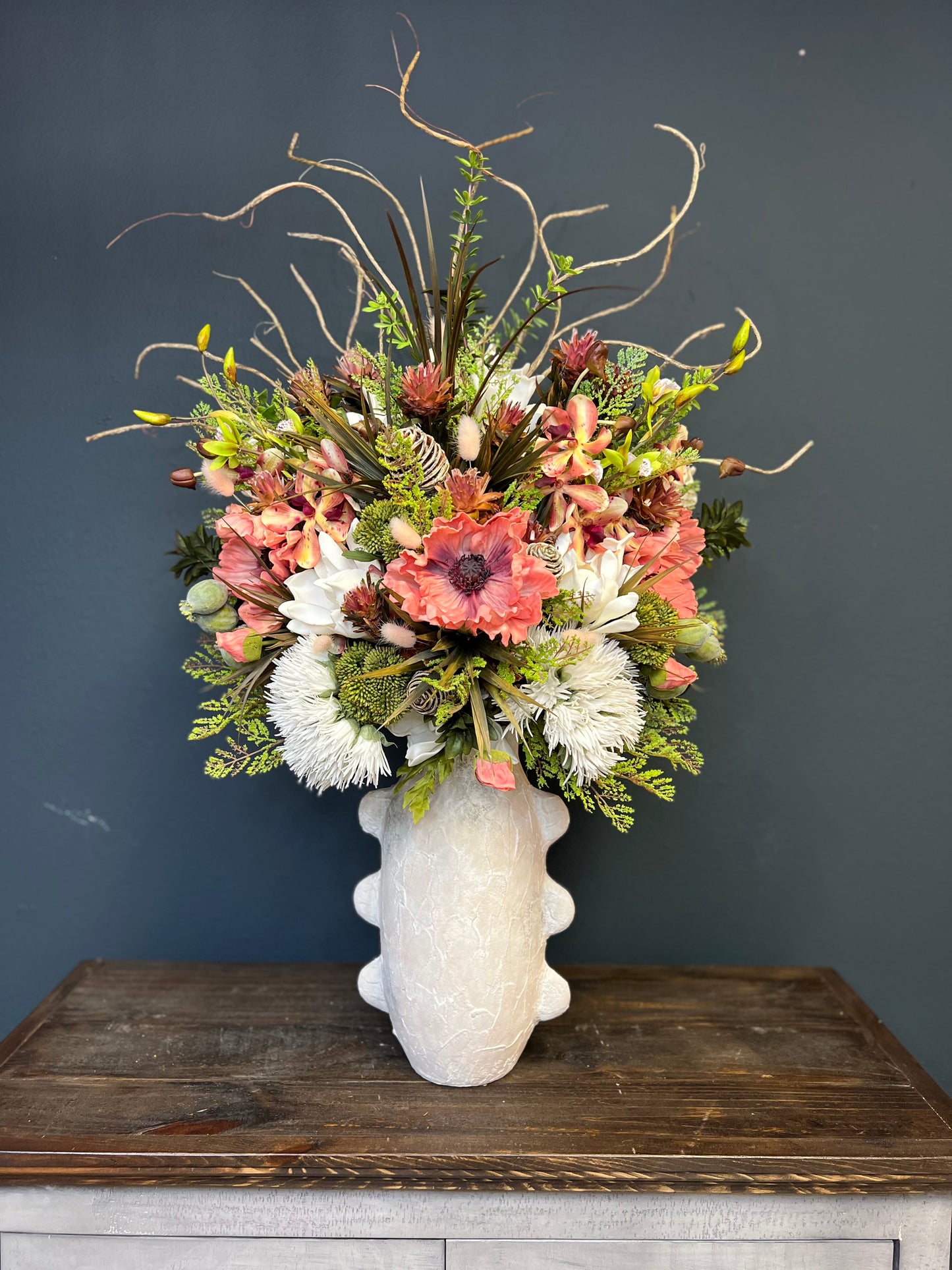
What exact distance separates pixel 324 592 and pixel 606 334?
0.64 m

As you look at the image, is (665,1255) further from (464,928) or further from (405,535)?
(405,535)

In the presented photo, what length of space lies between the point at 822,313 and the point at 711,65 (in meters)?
0.37

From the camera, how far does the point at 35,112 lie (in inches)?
47.1

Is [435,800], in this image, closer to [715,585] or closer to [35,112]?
[715,585]

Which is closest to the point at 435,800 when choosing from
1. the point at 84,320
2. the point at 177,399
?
the point at 177,399

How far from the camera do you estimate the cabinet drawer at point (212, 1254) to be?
777 mm

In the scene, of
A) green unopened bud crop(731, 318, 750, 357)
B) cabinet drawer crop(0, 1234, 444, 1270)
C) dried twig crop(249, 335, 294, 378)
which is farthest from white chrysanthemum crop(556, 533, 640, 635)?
cabinet drawer crop(0, 1234, 444, 1270)

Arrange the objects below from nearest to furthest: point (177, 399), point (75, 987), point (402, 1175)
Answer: point (402, 1175) < point (75, 987) < point (177, 399)

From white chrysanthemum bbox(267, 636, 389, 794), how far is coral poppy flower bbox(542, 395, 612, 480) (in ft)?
0.93

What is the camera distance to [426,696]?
31.3 inches

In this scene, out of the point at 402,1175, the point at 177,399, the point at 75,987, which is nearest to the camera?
the point at 402,1175

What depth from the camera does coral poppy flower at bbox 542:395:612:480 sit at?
78 cm

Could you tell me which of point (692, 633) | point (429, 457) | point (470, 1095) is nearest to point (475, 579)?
point (429, 457)

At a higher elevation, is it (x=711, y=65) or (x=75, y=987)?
(x=711, y=65)
